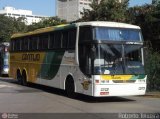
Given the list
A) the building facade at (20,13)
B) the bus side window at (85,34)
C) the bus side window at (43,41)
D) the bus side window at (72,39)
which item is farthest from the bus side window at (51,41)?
the building facade at (20,13)

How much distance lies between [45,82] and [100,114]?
28.8 ft

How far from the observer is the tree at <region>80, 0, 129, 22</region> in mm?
31828

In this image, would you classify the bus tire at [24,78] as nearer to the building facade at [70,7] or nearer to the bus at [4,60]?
the bus at [4,60]

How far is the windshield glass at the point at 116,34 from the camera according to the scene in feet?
54.9

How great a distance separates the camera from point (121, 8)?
108ft

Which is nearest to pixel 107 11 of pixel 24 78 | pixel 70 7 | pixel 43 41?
pixel 24 78

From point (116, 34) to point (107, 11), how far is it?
15815 mm

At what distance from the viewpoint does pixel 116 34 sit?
56.0ft

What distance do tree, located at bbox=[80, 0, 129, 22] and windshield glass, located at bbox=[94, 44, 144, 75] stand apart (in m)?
14.6

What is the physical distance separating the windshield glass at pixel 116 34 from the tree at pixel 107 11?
1400 centimetres

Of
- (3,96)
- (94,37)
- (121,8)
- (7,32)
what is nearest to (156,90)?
(94,37)

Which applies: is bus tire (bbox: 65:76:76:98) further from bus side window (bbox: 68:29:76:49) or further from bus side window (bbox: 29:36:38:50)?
bus side window (bbox: 29:36:38:50)

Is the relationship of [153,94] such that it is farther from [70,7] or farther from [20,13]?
[20,13]

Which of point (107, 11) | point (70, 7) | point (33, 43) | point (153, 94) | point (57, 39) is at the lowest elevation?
point (153, 94)
